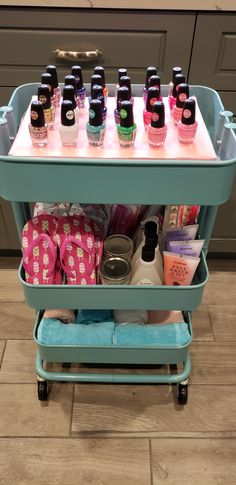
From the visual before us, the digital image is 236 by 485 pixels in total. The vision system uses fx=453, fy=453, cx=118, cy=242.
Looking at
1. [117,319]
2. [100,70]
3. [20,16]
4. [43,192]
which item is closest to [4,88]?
[20,16]

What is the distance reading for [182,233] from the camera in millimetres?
983

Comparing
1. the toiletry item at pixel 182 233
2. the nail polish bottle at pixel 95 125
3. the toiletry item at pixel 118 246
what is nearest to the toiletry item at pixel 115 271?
the toiletry item at pixel 118 246

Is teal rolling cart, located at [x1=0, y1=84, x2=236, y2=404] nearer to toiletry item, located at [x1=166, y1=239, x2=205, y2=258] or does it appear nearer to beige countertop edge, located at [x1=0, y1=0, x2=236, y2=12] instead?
toiletry item, located at [x1=166, y1=239, x2=205, y2=258]

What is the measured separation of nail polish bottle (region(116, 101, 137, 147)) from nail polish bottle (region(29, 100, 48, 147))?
0.13 meters

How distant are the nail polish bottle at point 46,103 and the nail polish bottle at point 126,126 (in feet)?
0.43

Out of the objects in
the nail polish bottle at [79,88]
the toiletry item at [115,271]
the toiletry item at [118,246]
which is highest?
the nail polish bottle at [79,88]

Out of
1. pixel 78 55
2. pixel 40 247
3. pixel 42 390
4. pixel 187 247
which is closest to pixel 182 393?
pixel 42 390

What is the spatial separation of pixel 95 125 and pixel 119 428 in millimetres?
831

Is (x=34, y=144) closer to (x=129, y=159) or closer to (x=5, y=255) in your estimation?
(x=129, y=159)

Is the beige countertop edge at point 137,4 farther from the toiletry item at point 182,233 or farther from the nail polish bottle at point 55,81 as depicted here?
the toiletry item at point 182,233

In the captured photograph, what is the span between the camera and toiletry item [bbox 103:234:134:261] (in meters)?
1.03

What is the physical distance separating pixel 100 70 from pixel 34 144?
0.22m

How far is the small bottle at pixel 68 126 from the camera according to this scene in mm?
756

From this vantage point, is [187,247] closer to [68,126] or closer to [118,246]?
[118,246]
